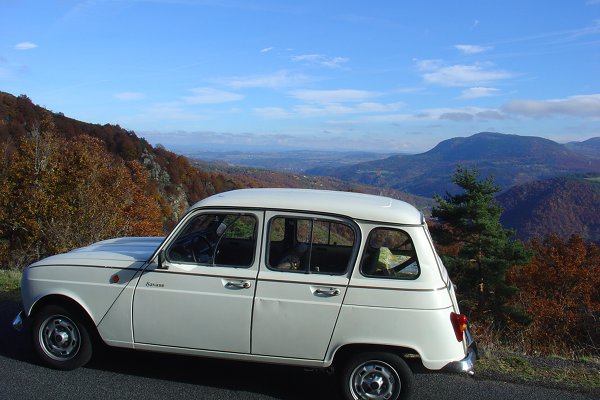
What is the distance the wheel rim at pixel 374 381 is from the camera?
4145 mm

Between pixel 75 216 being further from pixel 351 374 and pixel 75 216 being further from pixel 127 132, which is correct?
pixel 127 132

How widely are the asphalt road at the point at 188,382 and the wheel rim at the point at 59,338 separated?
0.51 ft

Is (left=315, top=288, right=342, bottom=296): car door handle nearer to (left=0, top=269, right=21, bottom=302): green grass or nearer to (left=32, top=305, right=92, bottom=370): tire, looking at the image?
(left=32, top=305, right=92, bottom=370): tire

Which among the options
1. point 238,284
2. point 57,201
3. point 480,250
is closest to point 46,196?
point 57,201

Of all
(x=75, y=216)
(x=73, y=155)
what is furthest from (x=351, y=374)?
(x=73, y=155)

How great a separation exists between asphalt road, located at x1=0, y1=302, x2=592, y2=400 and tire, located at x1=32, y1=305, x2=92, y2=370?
0.11m

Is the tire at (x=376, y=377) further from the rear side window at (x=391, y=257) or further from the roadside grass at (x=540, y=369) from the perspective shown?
the roadside grass at (x=540, y=369)

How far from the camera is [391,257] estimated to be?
14.3 ft

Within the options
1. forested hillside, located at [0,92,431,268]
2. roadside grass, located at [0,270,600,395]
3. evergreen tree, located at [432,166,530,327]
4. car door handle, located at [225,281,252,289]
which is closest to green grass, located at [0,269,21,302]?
car door handle, located at [225,281,252,289]

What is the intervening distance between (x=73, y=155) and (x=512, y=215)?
9143 centimetres

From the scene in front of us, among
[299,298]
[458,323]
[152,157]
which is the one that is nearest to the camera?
[458,323]

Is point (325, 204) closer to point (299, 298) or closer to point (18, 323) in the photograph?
point (299, 298)

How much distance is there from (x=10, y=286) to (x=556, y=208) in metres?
111

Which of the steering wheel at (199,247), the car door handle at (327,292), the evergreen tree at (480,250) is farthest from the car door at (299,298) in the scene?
the evergreen tree at (480,250)
